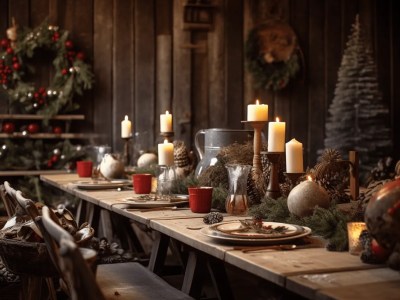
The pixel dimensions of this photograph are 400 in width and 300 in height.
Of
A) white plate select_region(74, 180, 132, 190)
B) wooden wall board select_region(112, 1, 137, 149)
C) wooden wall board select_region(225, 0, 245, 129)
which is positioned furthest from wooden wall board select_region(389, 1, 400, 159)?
white plate select_region(74, 180, 132, 190)

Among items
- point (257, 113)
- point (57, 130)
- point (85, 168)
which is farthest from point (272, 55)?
point (257, 113)

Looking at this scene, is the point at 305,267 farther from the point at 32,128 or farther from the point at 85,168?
the point at 32,128

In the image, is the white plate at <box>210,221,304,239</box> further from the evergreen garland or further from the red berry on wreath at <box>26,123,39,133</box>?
the red berry on wreath at <box>26,123,39,133</box>

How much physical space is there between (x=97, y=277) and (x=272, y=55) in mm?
4198

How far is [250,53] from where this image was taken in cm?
630

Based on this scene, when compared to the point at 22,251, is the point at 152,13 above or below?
above

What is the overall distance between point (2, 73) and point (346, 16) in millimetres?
3460

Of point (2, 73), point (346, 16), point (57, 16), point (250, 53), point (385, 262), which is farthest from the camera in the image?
point (346, 16)

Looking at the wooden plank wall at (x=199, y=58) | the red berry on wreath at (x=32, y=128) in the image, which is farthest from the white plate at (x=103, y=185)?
the wooden plank wall at (x=199, y=58)

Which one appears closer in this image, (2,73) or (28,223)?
(28,223)

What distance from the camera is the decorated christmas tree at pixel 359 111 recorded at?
20.2 feet

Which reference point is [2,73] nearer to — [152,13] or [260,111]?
[152,13]

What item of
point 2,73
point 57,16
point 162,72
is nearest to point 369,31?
point 162,72

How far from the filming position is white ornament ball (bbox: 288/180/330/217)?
216cm
